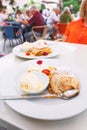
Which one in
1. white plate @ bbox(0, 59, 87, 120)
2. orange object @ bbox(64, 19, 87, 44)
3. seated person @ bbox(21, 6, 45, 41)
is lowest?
seated person @ bbox(21, 6, 45, 41)

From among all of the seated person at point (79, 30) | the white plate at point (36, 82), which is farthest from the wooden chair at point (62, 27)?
the white plate at point (36, 82)

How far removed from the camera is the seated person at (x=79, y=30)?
152 centimetres

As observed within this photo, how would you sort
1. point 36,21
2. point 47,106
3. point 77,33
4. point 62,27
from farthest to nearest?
point 36,21 → point 62,27 → point 77,33 → point 47,106

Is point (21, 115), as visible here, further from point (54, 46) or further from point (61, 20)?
point (61, 20)

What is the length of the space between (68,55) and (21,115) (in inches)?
20.9

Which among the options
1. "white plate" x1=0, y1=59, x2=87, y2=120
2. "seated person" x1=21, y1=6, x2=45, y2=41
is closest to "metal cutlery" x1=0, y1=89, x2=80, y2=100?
"white plate" x1=0, y1=59, x2=87, y2=120

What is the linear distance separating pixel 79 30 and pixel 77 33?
0.03 m

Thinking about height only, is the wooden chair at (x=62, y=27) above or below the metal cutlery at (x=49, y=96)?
below

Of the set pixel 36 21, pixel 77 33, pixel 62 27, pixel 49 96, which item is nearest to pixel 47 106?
pixel 49 96

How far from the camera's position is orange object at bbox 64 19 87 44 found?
1514 mm

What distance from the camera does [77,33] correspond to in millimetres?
1552

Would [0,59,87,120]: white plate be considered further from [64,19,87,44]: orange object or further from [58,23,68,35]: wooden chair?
[58,23,68,35]: wooden chair

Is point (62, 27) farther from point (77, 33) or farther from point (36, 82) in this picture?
point (36, 82)

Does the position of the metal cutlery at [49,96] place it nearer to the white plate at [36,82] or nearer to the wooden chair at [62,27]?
the white plate at [36,82]
